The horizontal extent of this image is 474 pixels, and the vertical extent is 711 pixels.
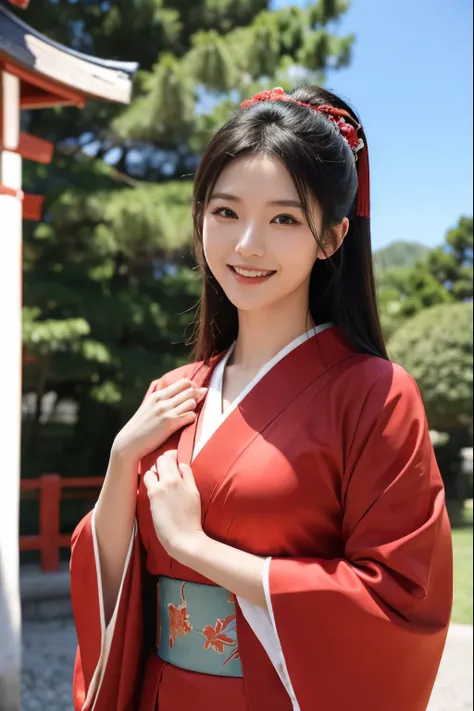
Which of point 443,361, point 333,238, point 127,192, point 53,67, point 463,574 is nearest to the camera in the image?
point 333,238

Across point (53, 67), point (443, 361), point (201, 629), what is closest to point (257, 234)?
point (201, 629)

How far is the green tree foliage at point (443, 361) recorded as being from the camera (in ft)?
31.5

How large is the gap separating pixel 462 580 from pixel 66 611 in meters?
3.82

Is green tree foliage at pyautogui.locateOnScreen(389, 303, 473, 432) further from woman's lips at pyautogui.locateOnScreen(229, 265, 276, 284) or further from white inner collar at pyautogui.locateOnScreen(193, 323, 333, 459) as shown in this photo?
woman's lips at pyautogui.locateOnScreen(229, 265, 276, 284)

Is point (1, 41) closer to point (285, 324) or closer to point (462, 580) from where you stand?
point (285, 324)

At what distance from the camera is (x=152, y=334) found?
7203 millimetres

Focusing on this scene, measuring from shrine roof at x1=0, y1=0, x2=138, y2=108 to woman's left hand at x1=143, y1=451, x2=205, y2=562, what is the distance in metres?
2.72

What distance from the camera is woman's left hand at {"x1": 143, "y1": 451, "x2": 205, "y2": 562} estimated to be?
1.25 metres

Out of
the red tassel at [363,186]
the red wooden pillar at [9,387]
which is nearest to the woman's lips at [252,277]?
the red tassel at [363,186]

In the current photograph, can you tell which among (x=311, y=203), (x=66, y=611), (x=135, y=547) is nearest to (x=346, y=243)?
(x=311, y=203)

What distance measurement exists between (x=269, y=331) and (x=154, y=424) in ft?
0.92

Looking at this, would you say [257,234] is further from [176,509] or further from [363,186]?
[176,509]

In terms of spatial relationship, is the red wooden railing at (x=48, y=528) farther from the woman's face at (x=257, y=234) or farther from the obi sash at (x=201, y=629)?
the woman's face at (x=257, y=234)

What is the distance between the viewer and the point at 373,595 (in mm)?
1175
